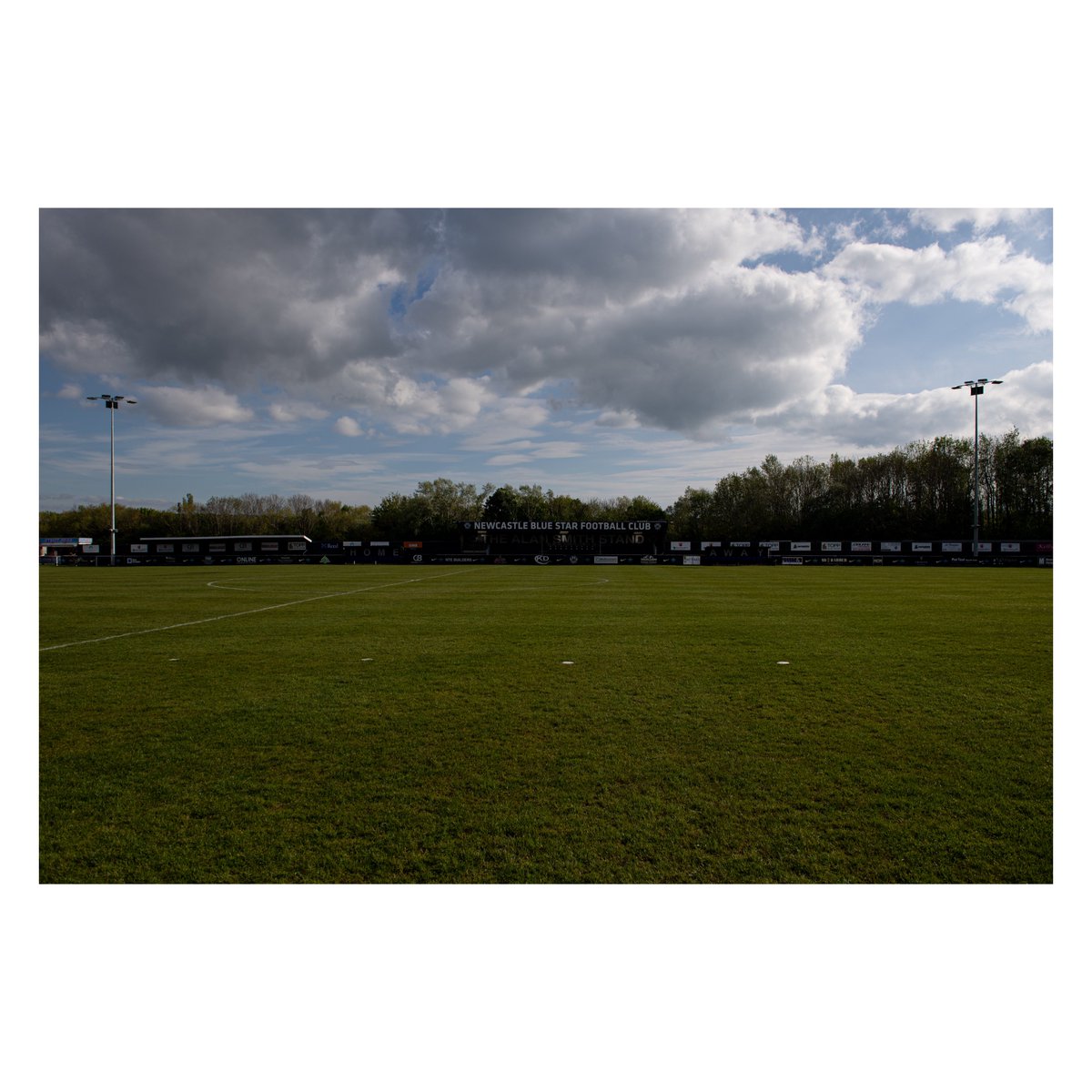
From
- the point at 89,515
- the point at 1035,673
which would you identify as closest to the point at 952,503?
the point at 1035,673

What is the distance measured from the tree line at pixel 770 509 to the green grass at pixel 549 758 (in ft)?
189

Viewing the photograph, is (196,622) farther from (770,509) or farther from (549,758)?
(770,509)

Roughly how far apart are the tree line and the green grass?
57.7 meters

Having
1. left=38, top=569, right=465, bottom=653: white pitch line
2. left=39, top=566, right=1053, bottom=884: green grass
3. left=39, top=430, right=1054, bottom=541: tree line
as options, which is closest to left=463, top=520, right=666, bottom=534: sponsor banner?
left=39, top=430, right=1054, bottom=541: tree line

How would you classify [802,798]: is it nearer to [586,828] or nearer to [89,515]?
[586,828]

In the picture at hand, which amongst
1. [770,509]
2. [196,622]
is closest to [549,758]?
[196,622]

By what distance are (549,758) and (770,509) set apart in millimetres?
83325

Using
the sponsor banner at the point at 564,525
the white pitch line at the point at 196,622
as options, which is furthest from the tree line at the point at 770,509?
the white pitch line at the point at 196,622

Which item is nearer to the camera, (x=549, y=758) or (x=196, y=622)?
(x=549, y=758)

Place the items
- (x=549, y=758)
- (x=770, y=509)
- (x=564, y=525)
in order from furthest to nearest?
(x=770, y=509), (x=564, y=525), (x=549, y=758)

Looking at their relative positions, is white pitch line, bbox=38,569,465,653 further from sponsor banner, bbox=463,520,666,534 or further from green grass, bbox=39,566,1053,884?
sponsor banner, bbox=463,520,666,534

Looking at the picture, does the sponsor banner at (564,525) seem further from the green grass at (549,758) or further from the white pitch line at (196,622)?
the green grass at (549,758)

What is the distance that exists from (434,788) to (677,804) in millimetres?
1695

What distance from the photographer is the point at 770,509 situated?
8262cm
